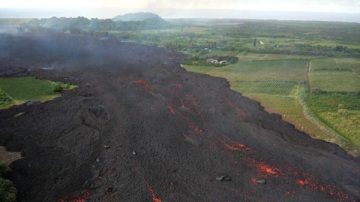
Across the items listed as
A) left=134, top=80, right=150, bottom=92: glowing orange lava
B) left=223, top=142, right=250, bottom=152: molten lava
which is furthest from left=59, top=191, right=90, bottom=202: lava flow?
left=134, top=80, right=150, bottom=92: glowing orange lava

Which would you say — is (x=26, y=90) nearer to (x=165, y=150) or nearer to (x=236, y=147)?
(x=165, y=150)

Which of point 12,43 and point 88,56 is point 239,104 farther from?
point 12,43

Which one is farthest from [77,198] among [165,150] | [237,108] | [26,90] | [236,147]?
[26,90]

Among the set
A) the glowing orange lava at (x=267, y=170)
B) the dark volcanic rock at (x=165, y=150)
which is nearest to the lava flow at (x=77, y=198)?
the dark volcanic rock at (x=165, y=150)

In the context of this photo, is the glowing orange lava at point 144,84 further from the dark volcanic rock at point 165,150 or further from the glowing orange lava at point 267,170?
the glowing orange lava at point 267,170

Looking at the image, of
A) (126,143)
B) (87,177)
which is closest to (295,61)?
(126,143)

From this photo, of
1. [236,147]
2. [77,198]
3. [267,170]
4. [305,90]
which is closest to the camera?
[77,198]

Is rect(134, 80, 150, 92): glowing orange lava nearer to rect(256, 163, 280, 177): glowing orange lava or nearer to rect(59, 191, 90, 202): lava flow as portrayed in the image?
rect(256, 163, 280, 177): glowing orange lava
